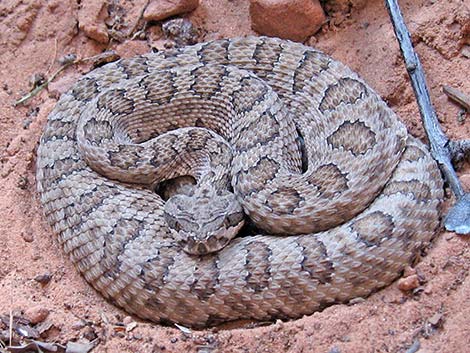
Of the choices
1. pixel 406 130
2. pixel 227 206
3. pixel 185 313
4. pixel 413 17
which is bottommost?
pixel 185 313

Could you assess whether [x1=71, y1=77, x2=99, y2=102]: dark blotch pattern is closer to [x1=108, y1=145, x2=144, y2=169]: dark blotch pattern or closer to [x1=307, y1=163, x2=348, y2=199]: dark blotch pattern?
[x1=108, y1=145, x2=144, y2=169]: dark blotch pattern

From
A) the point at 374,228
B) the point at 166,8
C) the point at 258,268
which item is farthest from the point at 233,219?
the point at 166,8

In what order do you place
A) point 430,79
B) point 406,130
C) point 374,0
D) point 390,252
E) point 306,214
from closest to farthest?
point 390,252 → point 306,214 → point 406,130 → point 430,79 → point 374,0

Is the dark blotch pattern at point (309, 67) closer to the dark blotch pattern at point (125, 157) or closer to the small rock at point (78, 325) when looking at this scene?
the dark blotch pattern at point (125, 157)

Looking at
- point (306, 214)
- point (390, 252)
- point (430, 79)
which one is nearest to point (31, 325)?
point (306, 214)

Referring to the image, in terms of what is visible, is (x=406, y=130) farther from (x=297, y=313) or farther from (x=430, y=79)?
(x=297, y=313)

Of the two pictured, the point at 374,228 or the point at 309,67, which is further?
the point at 309,67

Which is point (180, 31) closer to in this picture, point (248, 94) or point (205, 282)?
point (248, 94)
